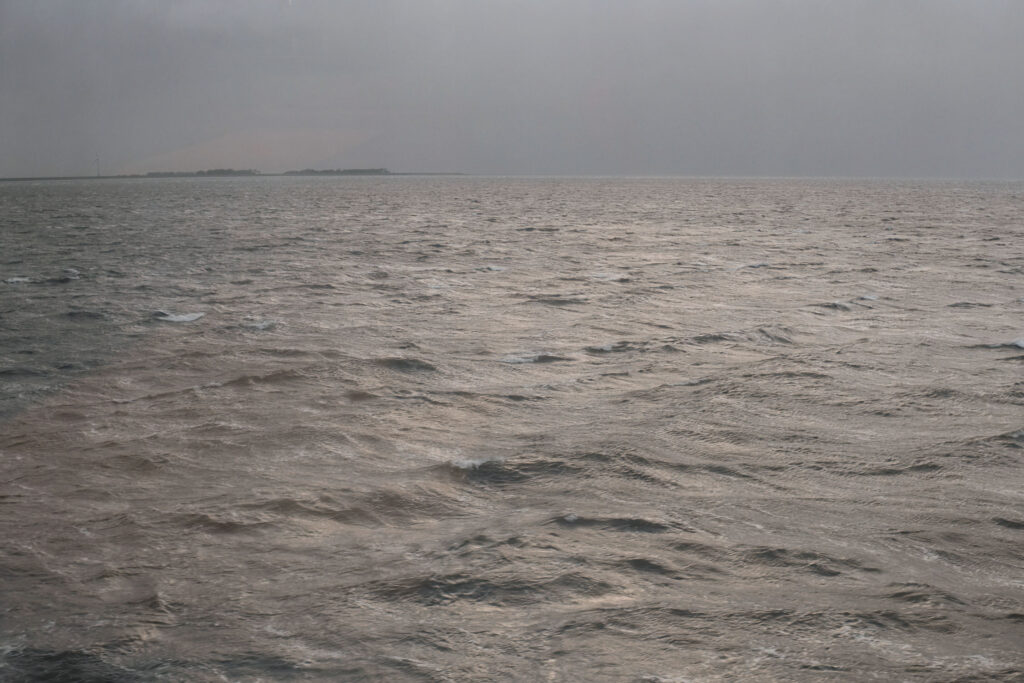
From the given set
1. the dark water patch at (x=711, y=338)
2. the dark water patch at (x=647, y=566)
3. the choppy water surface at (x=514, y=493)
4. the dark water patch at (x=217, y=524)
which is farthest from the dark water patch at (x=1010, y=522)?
the dark water patch at (x=711, y=338)

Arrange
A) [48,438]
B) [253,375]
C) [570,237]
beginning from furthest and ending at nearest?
[570,237] → [253,375] → [48,438]

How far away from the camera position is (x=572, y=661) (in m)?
3.27

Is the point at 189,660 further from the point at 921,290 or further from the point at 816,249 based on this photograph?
the point at 816,249

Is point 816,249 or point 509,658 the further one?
point 816,249

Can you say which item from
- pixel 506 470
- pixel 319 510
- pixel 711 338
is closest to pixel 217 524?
pixel 319 510

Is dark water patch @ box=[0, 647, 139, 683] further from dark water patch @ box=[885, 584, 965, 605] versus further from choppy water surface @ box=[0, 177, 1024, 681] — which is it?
dark water patch @ box=[885, 584, 965, 605]

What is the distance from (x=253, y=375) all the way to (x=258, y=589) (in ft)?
16.2

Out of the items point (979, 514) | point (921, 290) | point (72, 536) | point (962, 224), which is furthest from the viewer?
point (962, 224)

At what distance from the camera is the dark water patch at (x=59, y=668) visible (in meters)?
3.15

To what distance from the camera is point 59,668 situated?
3223 mm

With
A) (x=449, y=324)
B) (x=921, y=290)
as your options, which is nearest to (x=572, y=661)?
(x=449, y=324)

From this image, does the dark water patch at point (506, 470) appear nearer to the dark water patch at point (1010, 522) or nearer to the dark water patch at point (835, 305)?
the dark water patch at point (1010, 522)

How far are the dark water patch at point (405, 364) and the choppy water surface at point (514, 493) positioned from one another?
0.05 meters

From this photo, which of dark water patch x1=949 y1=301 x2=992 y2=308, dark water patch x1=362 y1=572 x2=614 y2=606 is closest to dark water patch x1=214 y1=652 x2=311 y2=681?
dark water patch x1=362 y1=572 x2=614 y2=606
